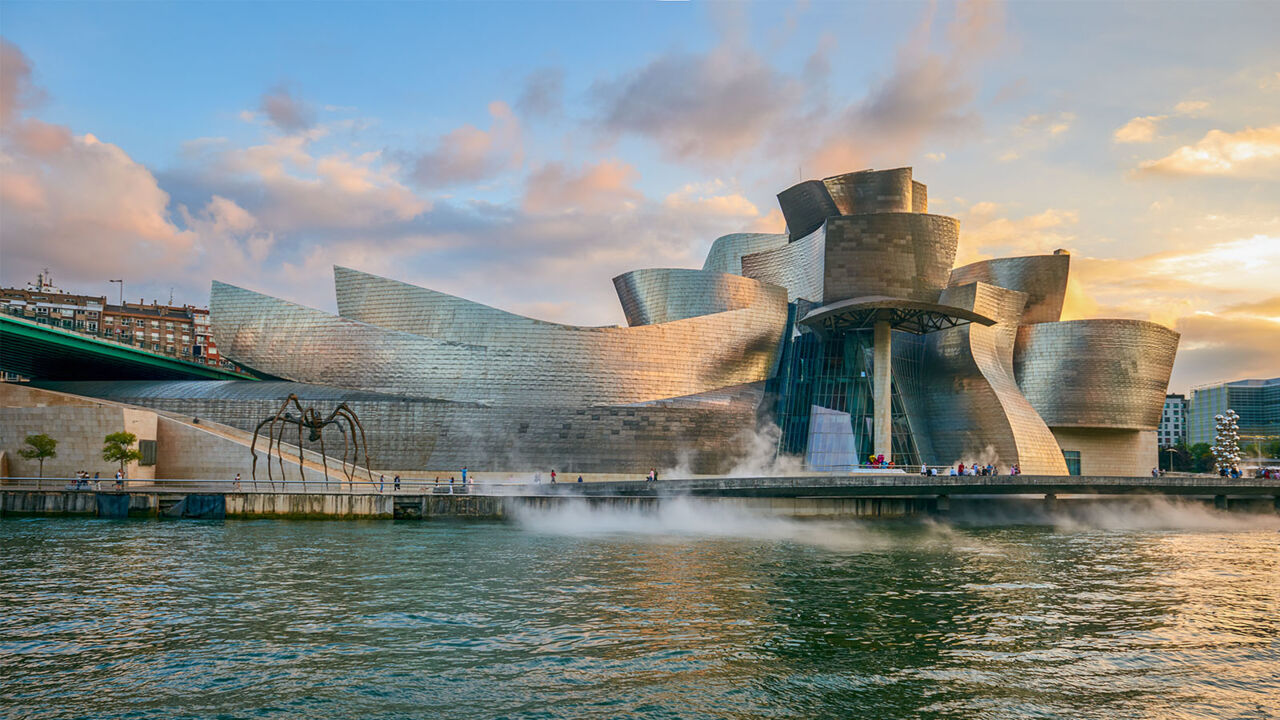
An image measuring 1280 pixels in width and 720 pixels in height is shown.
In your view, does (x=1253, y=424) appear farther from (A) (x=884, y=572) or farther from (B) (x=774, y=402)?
(A) (x=884, y=572)

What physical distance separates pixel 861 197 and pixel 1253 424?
5068 inches

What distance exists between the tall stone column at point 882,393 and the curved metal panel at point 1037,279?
12.3 metres

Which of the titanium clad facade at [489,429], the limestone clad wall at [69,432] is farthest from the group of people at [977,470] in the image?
the limestone clad wall at [69,432]

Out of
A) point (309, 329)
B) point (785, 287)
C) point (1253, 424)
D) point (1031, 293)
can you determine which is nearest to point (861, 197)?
point (785, 287)

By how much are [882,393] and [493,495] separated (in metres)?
21.3

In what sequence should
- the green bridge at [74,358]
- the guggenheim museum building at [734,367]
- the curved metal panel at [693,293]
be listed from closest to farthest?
the green bridge at [74,358], the guggenheim museum building at [734,367], the curved metal panel at [693,293]

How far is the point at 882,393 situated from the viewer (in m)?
41.7

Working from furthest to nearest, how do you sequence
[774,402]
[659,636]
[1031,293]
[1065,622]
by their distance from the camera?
[1031,293] < [774,402] < [1065,622] < [659,636]

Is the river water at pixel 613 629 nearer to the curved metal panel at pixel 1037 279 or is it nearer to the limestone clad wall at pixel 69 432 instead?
the limestone clad wall at pixel 69 432

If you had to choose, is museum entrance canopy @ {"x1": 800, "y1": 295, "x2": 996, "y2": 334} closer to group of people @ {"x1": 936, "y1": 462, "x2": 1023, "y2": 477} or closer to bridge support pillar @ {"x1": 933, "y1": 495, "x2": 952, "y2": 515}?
group of people @ {"x1": 936, "y1": 462, "x2": 1023, "y2": 477}

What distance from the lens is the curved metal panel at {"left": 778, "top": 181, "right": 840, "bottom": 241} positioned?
48.0 m

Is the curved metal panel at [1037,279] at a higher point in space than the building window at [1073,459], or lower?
higher

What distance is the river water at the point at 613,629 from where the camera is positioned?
30.6ft

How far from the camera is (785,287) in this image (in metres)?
46.3
